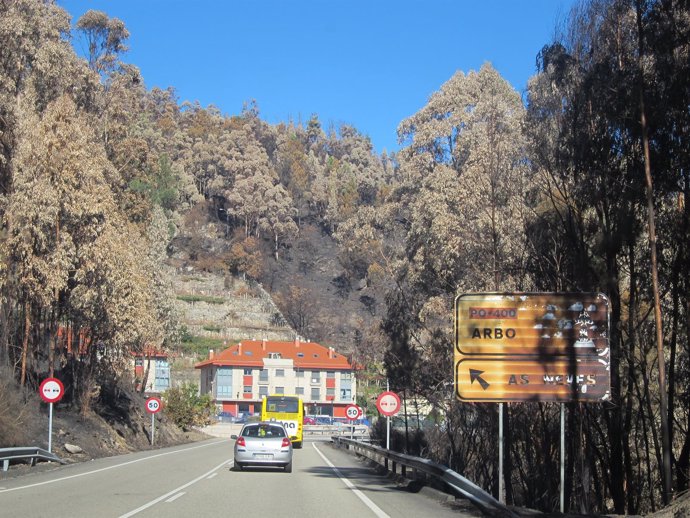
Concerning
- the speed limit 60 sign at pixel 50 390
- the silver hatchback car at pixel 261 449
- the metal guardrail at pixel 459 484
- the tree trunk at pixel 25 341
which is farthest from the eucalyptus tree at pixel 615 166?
the tree trunk at pixel 25 341

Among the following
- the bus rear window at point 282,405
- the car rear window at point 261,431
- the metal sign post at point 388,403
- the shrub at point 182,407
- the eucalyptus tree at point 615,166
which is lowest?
the shrub at point 182,407

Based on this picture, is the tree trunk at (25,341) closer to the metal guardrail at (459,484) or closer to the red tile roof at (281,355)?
the metal guardrail at (459,484)

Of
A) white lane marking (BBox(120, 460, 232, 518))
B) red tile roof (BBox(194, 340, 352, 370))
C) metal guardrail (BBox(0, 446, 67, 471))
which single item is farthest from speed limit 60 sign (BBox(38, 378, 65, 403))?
red tile roof (BBox(194, 340, 352, 370))

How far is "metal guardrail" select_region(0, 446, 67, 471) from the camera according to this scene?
22.4 m

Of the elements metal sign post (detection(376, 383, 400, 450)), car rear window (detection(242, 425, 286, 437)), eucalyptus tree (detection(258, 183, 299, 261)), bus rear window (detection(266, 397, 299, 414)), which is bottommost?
bus rear window (detection(266, 397, 299, 414))

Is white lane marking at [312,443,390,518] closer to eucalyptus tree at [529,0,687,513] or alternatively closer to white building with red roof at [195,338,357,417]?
eucalyptus tree at [529,0,687,513]

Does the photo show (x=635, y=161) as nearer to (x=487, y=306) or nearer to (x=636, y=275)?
(x=636, y=275)

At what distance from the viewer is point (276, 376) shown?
306 ft

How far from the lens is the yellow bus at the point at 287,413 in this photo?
44438 millimetres

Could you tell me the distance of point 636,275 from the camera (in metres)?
18.0

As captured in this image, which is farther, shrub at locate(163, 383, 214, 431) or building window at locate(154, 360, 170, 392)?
building window at locate(154, 360, 170, 392)

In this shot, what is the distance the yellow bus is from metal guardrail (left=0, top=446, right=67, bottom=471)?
17.8m

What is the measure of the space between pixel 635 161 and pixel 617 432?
5.87m

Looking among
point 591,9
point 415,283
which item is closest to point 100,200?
point 415,283
